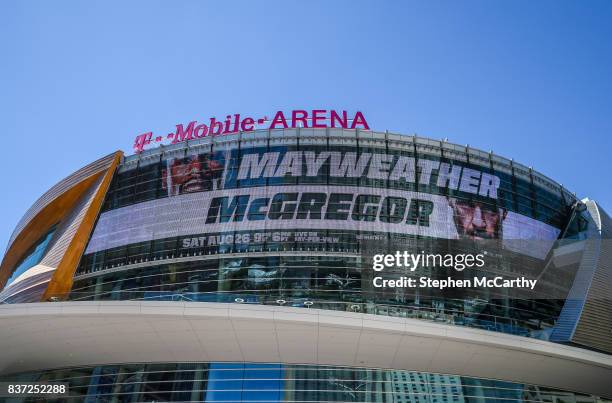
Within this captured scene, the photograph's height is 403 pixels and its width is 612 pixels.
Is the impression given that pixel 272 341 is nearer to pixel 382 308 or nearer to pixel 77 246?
pixel 382 308

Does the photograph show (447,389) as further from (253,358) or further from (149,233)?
(149,233)

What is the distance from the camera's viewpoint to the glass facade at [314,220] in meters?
40.2

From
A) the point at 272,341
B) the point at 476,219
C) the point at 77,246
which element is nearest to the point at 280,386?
the point at 272,341

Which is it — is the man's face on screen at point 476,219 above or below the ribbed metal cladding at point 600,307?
above

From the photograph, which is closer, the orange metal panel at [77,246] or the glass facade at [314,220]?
the glass facade at [314,220]
